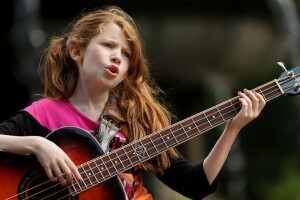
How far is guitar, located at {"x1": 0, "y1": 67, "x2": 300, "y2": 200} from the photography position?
1.66 m

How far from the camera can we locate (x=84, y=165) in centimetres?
169

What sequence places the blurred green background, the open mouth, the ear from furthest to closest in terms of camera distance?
1. the blurred green background
2. the ear
3. the open mouth

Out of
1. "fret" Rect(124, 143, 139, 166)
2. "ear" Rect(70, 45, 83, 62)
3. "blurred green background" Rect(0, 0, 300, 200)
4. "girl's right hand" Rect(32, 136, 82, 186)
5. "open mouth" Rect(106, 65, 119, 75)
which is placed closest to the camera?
"girl's right hand" Rect(32, 136, 82, 186)

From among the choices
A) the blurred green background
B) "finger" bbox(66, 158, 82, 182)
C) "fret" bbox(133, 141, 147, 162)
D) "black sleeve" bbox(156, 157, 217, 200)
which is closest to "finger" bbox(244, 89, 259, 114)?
"black sleeve" bbox(156, 157, 217, 200)

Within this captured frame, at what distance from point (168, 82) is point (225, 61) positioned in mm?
645

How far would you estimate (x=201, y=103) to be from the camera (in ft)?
22.3

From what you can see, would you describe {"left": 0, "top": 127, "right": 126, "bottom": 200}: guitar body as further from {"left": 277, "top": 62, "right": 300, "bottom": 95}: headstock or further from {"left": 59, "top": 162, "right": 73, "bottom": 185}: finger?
{"left": 277, "top": 62, "right": 300, "bottom": 95}: headstock

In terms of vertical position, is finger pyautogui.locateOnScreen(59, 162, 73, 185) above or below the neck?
below

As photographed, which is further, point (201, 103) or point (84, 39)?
point (201, 103)

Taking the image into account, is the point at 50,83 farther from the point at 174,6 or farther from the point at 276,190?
the point at 276,190

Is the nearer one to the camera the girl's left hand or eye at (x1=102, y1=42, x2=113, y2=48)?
the girl's left hand

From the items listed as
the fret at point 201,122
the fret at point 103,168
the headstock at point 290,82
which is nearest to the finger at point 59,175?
the fret at point 103,168

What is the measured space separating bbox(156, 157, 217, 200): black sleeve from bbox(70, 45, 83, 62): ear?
47 centimetres

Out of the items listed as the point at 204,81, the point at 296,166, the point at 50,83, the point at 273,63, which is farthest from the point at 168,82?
the point at 50,83
